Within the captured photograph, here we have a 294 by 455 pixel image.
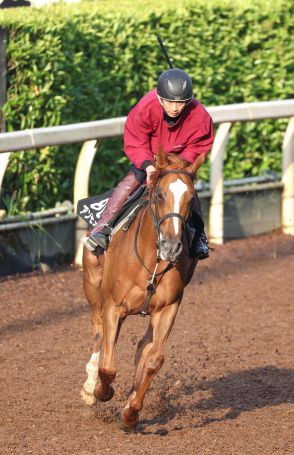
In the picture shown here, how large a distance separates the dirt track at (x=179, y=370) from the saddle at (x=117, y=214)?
1121 millimetres

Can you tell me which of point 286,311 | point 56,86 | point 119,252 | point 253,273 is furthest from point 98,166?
point 119,252

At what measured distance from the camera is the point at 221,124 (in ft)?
42.5

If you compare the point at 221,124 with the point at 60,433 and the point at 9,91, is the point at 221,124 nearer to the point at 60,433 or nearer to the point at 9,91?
the point at 9,91

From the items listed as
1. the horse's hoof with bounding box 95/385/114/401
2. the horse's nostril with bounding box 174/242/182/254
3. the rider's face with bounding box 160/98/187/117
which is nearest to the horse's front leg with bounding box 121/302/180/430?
the horse's hoof with bounding box 95/385/114/401

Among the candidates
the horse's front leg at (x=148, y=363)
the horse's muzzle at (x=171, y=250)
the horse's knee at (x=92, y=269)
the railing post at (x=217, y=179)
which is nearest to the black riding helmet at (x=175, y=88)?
the horse's muzzle at (x=171, y=250)

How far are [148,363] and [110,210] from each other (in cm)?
119

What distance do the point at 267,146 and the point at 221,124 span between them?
1.70 metres

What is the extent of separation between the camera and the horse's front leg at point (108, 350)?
7.55 metres

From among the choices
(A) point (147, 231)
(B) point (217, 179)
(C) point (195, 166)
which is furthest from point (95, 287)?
(B) point (217, 179)

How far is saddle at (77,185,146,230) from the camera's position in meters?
7.93

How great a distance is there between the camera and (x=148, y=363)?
24.6 ft

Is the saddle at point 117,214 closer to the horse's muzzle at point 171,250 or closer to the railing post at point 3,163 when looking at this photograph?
the horse's muzzle at point 171,250

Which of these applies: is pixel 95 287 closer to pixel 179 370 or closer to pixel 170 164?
pixel 179 370

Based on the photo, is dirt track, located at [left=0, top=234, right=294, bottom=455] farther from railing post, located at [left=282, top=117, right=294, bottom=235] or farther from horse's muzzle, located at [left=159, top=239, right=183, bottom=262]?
railing post, located at [left=282, top=117, right=294, bottom=235]
